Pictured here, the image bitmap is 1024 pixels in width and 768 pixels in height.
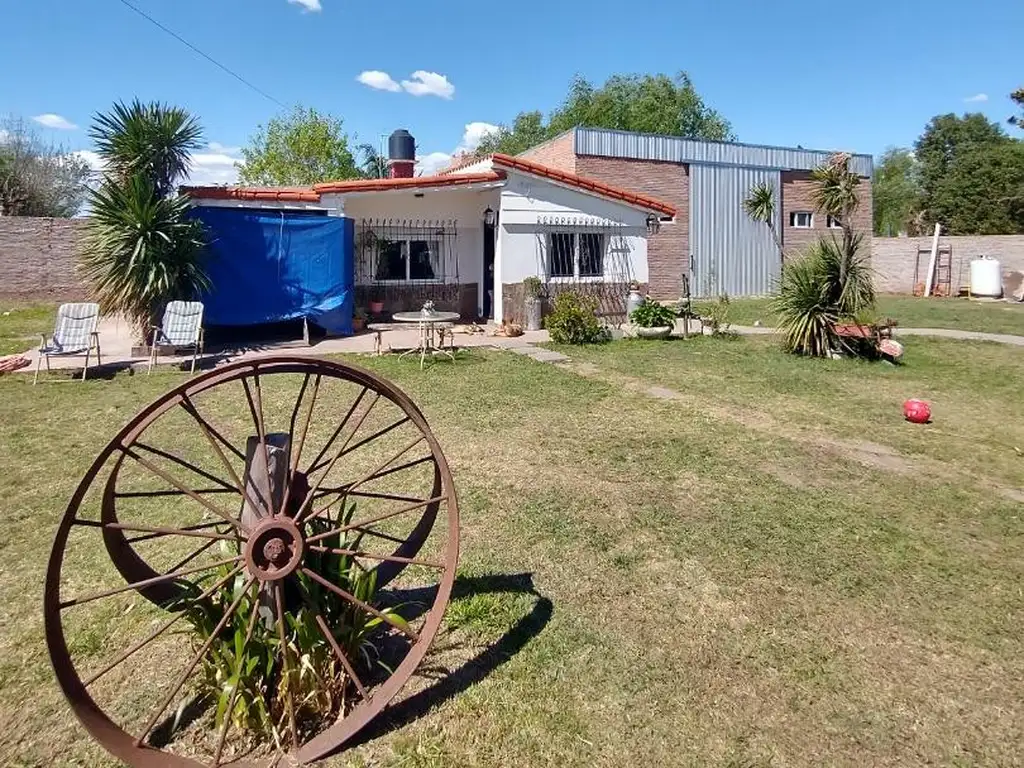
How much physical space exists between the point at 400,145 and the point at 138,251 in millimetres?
10433

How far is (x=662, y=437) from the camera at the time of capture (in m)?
6.67

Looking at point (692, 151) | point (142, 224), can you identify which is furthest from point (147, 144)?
point (692, 151)

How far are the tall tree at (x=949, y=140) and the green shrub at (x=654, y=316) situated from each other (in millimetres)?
47806

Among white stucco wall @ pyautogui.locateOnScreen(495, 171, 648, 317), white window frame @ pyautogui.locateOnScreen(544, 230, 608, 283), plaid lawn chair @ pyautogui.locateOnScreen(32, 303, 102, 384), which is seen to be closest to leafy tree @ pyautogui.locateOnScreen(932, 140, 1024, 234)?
white stucco wall @ pyautogui.locateOnScreen(495, 171, 648, 317)

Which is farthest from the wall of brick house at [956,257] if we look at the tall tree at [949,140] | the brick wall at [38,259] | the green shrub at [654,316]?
the tall tree at [949,140]

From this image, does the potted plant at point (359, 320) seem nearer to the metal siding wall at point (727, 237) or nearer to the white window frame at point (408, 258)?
the white window frame at point (408, 258)

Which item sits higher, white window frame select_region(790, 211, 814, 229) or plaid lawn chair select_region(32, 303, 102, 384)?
white window frame select_region(790, 211, 814, 229)

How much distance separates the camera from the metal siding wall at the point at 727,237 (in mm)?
24141

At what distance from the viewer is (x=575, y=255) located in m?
15.8

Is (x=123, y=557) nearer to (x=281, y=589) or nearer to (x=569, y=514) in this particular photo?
(x=281, y=589)

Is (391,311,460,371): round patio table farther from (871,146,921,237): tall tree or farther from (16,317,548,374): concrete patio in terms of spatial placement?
(871,146,921,237): tall tree

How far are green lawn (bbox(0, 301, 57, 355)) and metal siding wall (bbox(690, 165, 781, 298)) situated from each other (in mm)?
19848

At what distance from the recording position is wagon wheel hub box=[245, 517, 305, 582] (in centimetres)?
241

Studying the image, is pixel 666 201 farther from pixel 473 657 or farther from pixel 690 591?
→ pixel 473 657
